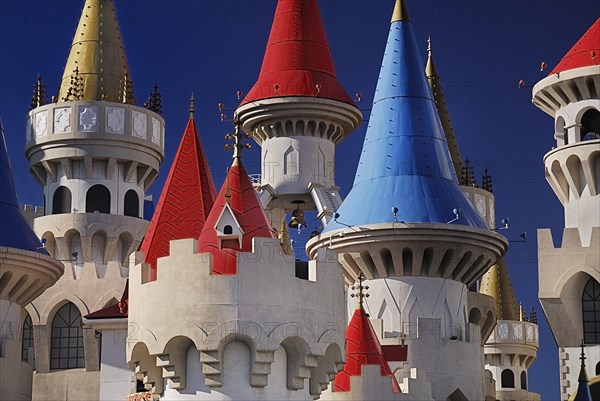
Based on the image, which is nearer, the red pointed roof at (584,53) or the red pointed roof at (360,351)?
the red pointed roof at (360,351)

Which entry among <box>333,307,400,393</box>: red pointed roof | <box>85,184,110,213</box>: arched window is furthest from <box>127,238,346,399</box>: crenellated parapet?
<box>85,184,110,213</box>: arched window

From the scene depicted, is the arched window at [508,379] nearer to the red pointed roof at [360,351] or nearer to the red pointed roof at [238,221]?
the red pointed roof at [360,351]

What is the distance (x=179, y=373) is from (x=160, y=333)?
872 millimetres

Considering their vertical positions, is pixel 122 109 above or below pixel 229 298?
above

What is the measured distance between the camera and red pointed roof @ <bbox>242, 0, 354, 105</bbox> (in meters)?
53.3

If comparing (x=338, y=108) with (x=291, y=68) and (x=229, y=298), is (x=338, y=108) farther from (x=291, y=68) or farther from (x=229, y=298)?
(x=229, y=298)

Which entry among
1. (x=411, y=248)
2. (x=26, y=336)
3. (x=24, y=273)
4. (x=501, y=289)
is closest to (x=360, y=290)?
(x=411, y=248)

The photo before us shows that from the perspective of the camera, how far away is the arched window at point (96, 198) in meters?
56.3

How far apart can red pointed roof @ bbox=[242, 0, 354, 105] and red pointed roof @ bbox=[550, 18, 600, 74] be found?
757 cm

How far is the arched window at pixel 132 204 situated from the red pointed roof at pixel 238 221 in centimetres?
2046

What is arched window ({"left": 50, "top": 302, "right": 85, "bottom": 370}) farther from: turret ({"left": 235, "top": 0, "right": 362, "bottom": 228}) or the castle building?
turret ({"left": 235, "top": 0, "right": 362, "bottom": 228})

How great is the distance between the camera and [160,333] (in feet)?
115

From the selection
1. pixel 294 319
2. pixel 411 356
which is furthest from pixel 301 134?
pixel 294 319

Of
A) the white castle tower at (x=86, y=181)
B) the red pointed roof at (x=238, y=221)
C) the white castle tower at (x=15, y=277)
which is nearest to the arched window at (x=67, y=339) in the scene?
the white castle tower at (x=86, y=181)
